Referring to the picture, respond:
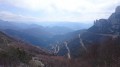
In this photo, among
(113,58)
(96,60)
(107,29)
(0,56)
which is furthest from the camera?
(107,29)

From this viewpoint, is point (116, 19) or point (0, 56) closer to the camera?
point (0, 56)

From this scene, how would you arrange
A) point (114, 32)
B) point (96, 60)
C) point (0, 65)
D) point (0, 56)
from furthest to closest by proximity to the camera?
point (114, 32) → point (96, 60) → point (0, 56) → point (0, 65)

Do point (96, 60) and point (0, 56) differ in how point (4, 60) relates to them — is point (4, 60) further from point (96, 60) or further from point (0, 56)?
point (96, 60)

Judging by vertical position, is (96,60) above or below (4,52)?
below

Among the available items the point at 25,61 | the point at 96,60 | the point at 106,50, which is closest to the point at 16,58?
the point at 25,61

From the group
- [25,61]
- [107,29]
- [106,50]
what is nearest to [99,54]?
[106,50]

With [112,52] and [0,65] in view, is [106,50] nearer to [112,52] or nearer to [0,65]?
[112,52]

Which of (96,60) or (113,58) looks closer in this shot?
(113,58)

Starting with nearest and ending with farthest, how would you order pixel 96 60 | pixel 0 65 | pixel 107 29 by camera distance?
pixel 0 65, pixel 96 60, pixel 107 29

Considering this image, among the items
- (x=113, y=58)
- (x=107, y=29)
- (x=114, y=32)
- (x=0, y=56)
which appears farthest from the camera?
(x=107, y=29)
